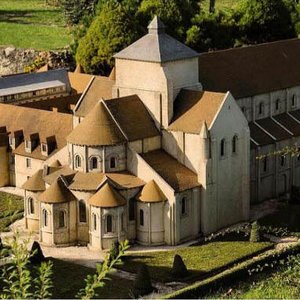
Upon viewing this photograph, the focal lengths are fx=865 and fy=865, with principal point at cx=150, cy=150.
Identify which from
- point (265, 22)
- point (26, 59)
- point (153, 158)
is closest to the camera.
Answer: point (153, 158)

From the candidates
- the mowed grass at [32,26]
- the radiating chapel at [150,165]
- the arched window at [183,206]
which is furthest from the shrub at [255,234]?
the mowed grass at [32,26]

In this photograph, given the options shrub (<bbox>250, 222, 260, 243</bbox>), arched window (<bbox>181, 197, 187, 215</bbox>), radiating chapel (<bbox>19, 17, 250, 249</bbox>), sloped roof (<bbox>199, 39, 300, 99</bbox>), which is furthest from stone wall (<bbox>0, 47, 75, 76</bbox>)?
shrub (<bbox>250, 222, 260, 243</bbox>)

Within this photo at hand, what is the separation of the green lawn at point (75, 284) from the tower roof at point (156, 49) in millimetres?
15908

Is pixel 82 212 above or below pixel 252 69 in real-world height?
below

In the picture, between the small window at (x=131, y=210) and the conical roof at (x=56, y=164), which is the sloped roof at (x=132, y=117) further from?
the conical roof at (x=56, y=164)

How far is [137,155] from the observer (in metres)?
57.4

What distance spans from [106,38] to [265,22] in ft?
66.3

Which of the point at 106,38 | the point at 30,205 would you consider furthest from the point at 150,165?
the point at 106,38

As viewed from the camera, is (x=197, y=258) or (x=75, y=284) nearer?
(x=75, y=284)

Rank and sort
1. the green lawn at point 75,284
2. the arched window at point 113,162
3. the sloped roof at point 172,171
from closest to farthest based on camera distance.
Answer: the green lawn at point 75,284, the sloped roof at point 172,171, the arched window at point 113,162

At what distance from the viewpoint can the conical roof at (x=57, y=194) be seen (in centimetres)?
5597

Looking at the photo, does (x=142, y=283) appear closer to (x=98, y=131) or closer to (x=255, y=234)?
(x=255, y=234)

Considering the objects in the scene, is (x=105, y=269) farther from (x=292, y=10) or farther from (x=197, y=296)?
(x=292, y=10)

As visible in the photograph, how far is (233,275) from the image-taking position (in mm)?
48531
